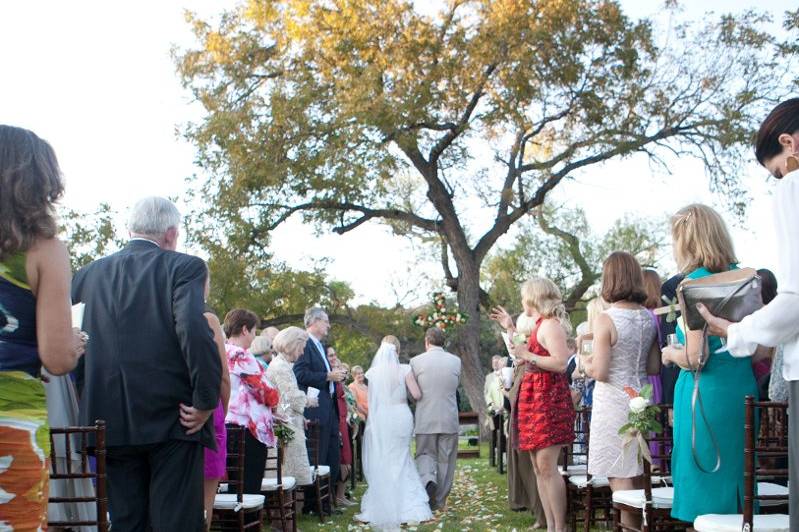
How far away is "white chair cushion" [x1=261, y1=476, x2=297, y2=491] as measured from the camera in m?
8.84

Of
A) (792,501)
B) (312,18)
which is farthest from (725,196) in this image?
(792,501)

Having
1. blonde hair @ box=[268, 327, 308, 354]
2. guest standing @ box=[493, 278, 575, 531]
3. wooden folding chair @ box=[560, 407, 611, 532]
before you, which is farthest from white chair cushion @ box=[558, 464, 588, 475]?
blonde hair @ box=[268, 327, 308, 354]

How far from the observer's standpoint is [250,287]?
24.7 m

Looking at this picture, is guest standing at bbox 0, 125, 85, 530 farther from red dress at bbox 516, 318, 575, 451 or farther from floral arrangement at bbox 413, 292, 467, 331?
floral arrangement at bbox 413, 292, 467, 331

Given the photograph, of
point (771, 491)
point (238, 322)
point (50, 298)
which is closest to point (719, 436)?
point (771, 491)

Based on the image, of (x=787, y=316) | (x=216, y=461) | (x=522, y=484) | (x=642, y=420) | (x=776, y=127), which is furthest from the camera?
(x=522, y=484)

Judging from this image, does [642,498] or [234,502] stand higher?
[642,498]

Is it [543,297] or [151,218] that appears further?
[543,297]

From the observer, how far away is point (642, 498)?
557 centimetres

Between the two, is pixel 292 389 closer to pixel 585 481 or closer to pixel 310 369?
pixel 310 369

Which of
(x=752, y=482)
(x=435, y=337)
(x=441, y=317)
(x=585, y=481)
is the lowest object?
(x=585, y=481)

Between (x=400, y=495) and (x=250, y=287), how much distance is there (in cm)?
1436

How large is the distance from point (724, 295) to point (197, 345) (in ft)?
7.57

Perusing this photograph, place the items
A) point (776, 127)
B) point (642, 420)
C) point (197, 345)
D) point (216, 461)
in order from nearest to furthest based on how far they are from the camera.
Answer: point (776, 127)
point (197, 345)
point (642, 420)
point (216, 461)
